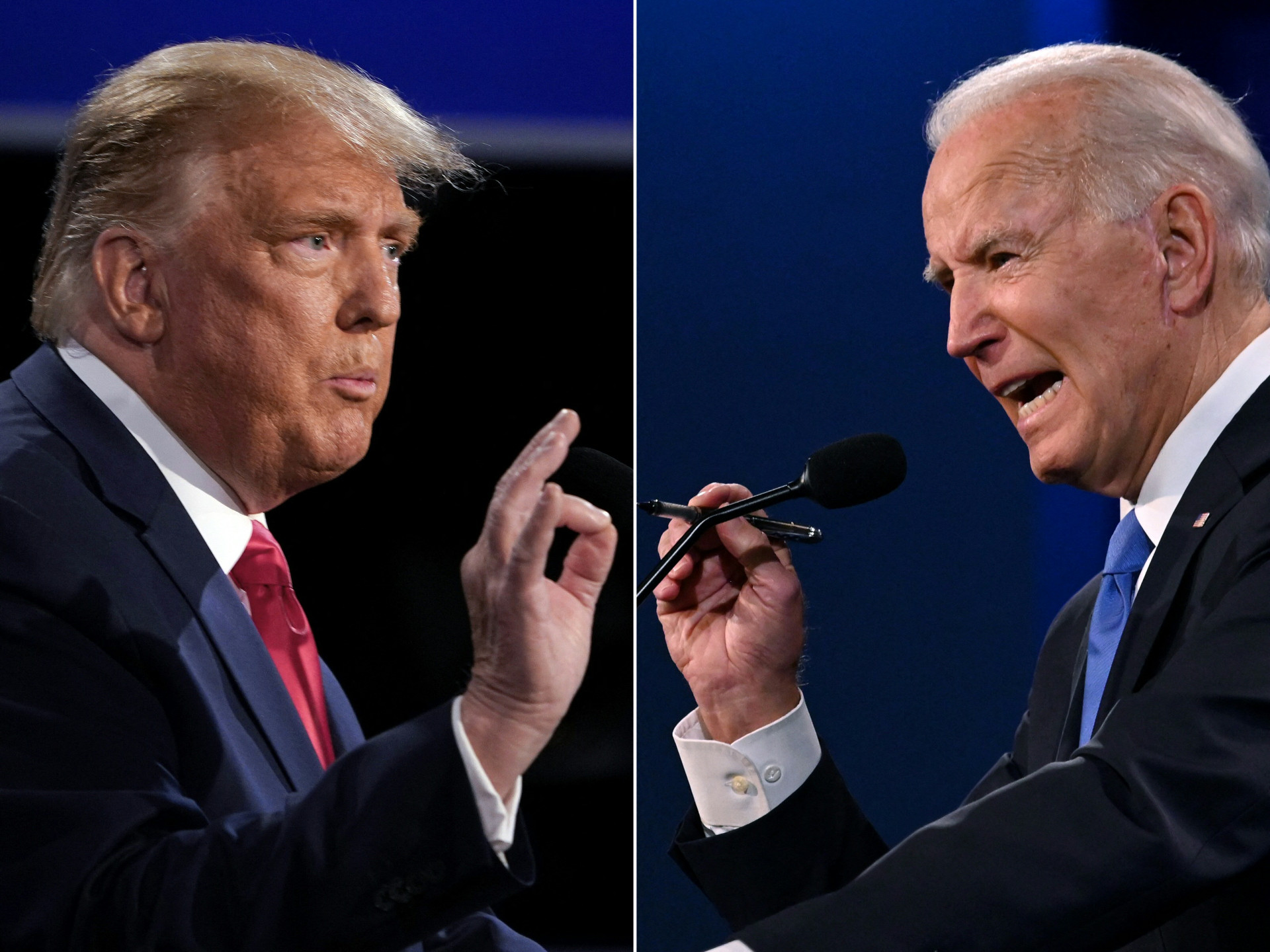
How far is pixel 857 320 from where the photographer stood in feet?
8.22

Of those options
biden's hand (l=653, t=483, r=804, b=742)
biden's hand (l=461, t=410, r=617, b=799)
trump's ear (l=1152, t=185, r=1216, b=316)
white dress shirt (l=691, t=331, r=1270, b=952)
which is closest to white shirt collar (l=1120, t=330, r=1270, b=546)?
white dress shirt (l=691, t=331, r=1270, b=952)

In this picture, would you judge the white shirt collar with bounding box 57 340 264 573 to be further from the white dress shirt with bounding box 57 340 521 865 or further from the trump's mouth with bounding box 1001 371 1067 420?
the trump's mouth with bounding box 1001 371 1067 420

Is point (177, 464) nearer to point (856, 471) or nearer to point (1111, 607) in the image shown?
point (856, 471)

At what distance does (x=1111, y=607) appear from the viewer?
6.36 feet

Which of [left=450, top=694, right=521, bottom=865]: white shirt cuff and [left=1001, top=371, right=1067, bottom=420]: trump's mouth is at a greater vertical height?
[left=1001, top=371, right=1067, bottom=420]: trump's mouth

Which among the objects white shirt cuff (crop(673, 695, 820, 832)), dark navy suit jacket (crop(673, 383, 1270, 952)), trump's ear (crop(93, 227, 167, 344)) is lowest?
white shirt cuff (crop(673, 695, 820, 832))

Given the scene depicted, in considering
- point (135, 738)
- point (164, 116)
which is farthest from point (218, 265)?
point (135, 738)

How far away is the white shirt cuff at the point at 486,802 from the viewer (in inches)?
55.3

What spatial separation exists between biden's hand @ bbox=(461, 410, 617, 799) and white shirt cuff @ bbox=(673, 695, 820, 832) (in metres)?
0.57

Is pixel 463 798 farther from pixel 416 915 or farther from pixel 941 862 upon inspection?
pixel 941 862

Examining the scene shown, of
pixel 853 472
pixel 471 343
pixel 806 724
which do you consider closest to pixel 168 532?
pixel 471 343

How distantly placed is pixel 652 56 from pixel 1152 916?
163cm

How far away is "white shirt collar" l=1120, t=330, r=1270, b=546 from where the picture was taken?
1.88m

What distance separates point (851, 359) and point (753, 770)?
81cm
